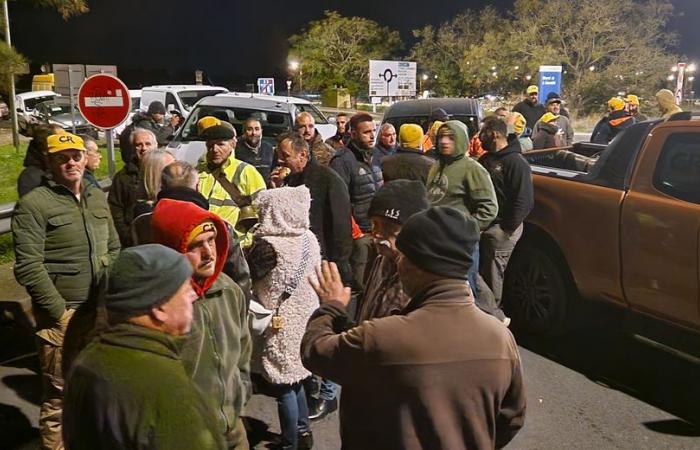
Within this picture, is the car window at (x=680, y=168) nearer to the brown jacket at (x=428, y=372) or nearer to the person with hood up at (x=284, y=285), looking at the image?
the person with hood up at (x=284, y=285)

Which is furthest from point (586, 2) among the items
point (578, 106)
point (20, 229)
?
point (20, 229)

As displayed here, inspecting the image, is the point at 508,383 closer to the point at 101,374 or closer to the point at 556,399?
the point at 101,374

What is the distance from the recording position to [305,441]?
4.10 metres

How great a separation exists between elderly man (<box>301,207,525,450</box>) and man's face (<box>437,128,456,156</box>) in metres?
3.39

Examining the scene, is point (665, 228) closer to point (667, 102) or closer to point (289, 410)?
point (289, 410)

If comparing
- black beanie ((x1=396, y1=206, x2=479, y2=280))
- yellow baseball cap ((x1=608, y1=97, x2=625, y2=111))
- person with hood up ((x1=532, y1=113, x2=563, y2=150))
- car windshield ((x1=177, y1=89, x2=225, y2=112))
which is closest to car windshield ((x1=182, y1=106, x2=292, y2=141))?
person with hood up ((x1=532, y1=113, x2=563, y2=150))

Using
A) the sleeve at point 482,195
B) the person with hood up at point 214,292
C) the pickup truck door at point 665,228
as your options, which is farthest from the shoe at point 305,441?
the pickup truck door at point 665,228

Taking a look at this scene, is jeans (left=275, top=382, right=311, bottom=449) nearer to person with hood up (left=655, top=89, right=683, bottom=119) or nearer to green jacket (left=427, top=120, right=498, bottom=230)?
green jacket (left=427, top=120, right=498, bottom=230)

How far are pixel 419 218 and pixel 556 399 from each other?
3289mm

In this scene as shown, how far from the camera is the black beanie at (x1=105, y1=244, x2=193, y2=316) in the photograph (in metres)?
1.82

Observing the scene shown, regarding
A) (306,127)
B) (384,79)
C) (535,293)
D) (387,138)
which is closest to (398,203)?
(535,293)

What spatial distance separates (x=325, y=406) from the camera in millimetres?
4652

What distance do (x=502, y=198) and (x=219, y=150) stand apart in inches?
95.8

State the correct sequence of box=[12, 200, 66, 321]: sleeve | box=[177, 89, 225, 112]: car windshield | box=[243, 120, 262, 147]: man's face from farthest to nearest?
box=[177, 89, 225, 112]: car windshield
box=[243, 120, 262, 147]: man's face
box=[12, 200, 66, 321]: sleeve
